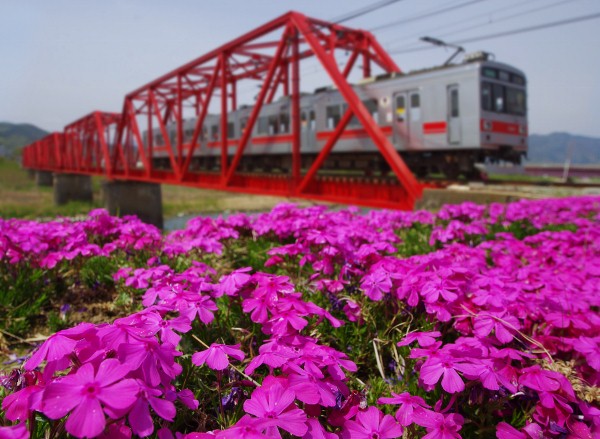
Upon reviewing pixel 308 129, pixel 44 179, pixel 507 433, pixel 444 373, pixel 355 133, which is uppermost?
pixel 308 129

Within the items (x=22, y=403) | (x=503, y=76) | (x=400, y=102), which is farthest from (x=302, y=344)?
(x=503, y=76)

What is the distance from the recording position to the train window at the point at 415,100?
13748 millimetres

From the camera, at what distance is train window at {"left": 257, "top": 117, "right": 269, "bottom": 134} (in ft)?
66.4

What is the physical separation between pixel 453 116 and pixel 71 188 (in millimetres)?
30136

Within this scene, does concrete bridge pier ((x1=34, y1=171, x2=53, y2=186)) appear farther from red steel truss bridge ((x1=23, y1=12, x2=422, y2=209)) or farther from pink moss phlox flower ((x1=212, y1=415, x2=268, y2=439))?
pink moss phlox flower ((x1=212, y1=415, x2=268, y2=439))

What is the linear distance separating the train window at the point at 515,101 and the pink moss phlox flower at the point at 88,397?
14822 millimetres

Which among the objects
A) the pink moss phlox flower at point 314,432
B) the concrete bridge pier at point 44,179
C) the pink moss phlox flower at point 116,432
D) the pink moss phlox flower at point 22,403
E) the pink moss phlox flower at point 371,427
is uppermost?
the concrete bridge pier at point 44,179

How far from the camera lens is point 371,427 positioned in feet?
3.44

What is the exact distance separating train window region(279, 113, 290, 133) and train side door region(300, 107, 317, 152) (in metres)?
0.90

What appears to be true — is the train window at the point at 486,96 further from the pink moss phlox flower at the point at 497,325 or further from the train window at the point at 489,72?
the pink moss phlox flower at the point at 497,325

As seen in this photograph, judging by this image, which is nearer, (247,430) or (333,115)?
(247,430)

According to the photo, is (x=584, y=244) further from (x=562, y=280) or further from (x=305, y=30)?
(x=305, y=30)

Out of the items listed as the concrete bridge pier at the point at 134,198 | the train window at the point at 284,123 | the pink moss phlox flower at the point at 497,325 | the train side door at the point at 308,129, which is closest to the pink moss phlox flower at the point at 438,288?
the pink moss phlox flower at the point at 497,325

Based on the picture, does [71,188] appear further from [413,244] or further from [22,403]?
[22,403]
